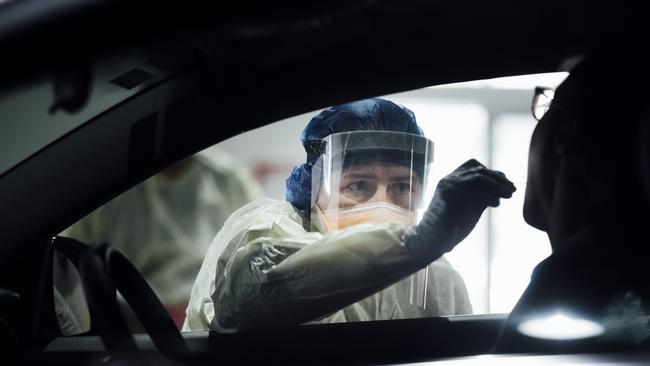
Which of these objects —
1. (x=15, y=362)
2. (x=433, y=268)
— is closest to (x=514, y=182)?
(x=433, y=268)

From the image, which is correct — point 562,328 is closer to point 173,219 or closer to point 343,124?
point 343,124

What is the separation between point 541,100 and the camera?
5.09ft

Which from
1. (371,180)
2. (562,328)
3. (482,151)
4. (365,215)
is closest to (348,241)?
(365,215)

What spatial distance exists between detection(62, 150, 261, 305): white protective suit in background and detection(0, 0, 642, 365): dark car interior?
0.08ft

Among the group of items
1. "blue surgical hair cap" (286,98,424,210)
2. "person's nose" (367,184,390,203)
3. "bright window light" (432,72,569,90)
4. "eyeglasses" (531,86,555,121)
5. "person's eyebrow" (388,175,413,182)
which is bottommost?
"person's nose" (367,184,390,203)

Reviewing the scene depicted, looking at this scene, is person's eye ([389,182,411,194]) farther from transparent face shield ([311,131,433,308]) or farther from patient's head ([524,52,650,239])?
patient's head ([524,52,650,239])

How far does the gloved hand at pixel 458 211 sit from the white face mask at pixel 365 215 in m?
0.05

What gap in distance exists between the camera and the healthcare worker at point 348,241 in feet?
5.06

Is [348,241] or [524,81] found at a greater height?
[524,81]

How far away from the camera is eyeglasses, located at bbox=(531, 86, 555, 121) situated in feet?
5.08

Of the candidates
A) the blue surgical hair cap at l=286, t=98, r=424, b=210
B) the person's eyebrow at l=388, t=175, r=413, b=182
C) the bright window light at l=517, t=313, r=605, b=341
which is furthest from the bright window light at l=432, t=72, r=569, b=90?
the bright window light at l=517, t=313, r=605, b=341

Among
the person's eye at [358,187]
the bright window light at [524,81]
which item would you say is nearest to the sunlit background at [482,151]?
the bright window light at [524,81]

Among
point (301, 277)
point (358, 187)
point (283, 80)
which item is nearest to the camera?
point (283, 80)

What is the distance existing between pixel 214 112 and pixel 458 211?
1.46 feet
